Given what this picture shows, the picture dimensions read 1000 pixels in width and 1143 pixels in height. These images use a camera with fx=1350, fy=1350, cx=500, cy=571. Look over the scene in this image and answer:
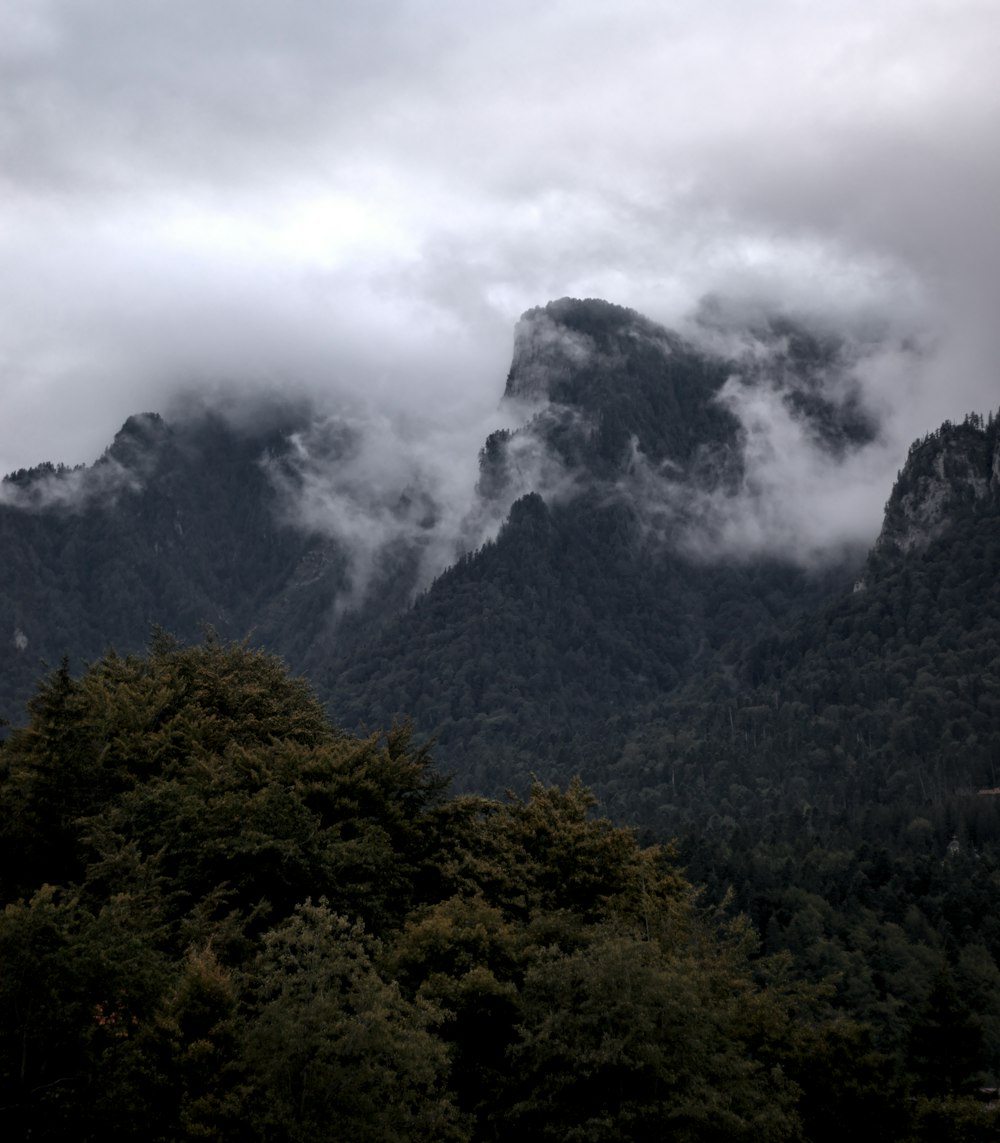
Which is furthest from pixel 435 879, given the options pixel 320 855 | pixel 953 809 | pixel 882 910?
pixel 953 809

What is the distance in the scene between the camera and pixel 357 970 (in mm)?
34344

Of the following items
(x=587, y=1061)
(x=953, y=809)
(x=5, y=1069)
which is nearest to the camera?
(x=5, y=1069)

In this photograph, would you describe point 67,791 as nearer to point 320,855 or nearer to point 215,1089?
point 320,855

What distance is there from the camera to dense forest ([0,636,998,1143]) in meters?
31.2

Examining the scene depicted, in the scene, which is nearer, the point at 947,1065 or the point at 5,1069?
the point at 5,1069

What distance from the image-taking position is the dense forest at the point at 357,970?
3125 centimetres

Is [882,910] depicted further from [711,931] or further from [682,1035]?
[682,1035]

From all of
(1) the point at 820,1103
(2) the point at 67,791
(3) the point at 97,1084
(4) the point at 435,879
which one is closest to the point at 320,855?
(4) the point at 435,879

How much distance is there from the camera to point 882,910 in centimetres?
13562

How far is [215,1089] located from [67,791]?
23345 mm

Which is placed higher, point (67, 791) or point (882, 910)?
point (67, 791)

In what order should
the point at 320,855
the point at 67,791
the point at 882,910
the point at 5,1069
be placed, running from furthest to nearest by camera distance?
the point at 882,910 → the point at 67,791 → the point at 320,855 → the point at 5,1069

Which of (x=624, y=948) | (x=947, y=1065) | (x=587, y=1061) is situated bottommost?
(x=947, y=1065)

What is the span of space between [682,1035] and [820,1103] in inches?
613
